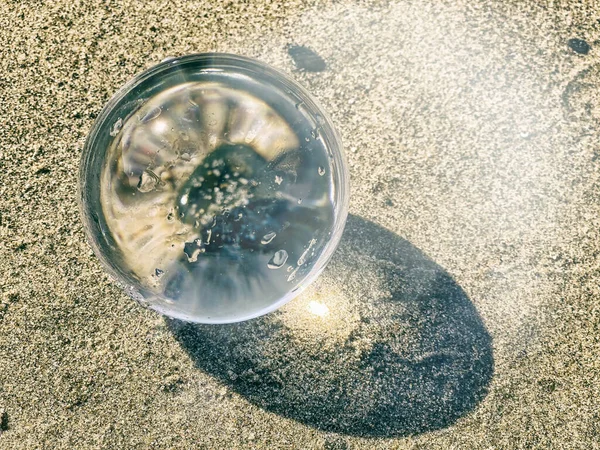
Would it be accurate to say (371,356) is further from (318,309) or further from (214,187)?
(214,187)

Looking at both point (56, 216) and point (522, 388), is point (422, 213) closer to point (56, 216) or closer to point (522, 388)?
point (522, 388)

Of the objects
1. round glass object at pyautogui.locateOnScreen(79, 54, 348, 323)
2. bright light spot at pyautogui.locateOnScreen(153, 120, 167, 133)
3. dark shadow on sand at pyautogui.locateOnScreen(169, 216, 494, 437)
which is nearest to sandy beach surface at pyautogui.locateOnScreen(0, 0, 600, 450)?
dark shadow on sand at pyautogui.locateOnScreen(169, 216, 494, 437)

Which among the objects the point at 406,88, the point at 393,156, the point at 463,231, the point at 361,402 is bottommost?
the point at 361,402

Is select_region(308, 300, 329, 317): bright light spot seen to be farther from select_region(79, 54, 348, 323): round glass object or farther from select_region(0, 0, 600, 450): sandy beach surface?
select_region(79, 54, 348, 323): round glass object

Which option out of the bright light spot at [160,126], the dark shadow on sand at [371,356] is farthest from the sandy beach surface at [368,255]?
the bright light spot at [160,126]

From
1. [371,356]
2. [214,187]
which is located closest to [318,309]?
[371,356]

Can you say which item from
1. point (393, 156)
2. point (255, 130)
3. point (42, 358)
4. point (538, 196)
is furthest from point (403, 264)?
point (42, 358)

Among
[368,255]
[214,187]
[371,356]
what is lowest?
[371,356]
